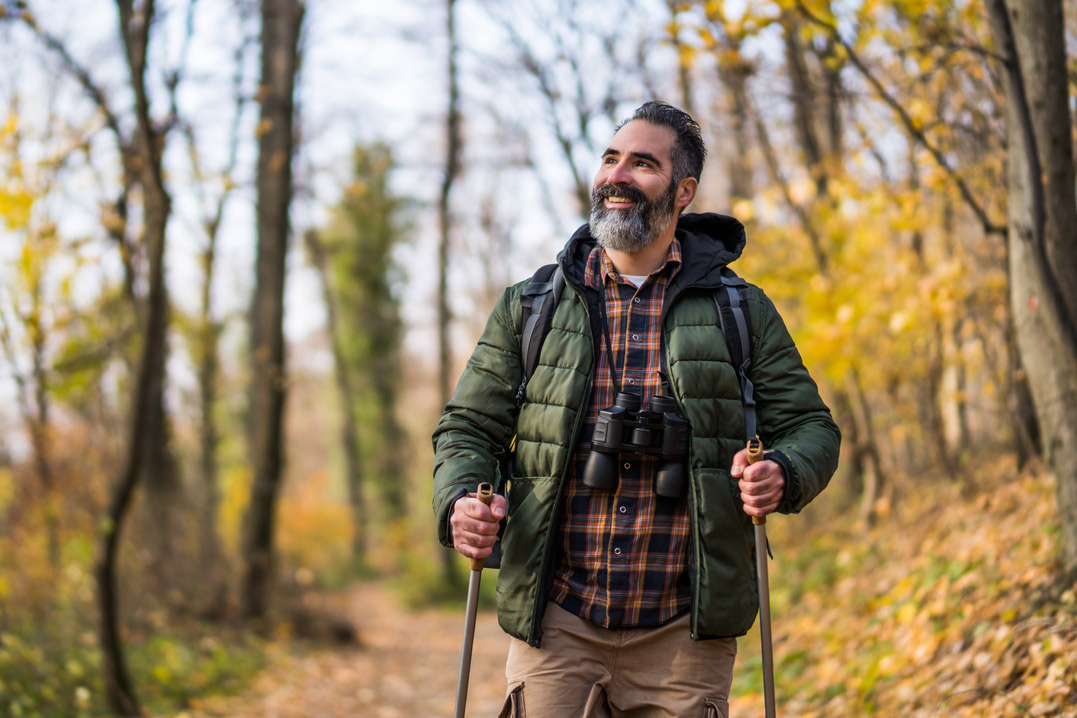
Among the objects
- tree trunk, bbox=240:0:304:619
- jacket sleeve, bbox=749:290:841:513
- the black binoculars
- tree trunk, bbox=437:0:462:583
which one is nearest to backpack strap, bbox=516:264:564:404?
the black binoculars

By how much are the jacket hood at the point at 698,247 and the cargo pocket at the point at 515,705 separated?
1.23m

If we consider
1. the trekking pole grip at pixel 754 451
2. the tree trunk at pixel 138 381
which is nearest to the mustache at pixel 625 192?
the trekking pole grip at pixel 754 451

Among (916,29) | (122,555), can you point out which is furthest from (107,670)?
(916,29)

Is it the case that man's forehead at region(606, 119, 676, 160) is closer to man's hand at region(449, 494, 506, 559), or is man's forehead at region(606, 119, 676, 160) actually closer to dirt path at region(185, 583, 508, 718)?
man's hand at region(449, 494, 506, 559)

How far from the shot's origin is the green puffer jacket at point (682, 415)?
2.52 meters

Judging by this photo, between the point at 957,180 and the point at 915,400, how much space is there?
9.89ft

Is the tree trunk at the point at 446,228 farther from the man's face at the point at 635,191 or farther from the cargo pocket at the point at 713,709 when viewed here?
the cargo pocket at the point at 713,709

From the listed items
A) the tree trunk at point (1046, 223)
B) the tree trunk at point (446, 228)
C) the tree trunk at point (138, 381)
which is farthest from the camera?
the tree trunk at point (446, 228)

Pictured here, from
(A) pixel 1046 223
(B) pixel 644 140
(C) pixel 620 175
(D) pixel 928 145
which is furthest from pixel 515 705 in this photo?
(D) pixel 928 145

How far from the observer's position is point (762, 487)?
241 centimetres

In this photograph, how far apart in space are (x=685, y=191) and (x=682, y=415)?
2.58 ft

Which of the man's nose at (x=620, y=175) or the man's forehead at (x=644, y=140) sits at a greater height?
the man's forehead at (x=644, y=140)

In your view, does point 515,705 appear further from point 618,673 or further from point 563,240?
point 563,240

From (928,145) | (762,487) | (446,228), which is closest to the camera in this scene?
(762,487)
